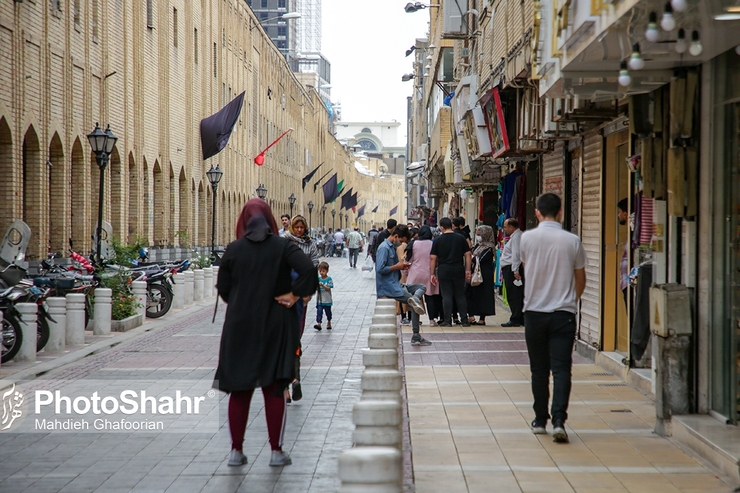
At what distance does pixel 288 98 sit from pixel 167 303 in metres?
48.8

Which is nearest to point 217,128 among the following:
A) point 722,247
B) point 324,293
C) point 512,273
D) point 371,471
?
point 324,293

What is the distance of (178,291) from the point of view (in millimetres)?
20719

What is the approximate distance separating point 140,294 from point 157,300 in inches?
46.0

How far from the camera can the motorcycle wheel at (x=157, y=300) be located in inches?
723

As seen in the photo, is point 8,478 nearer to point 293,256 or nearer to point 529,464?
point 293,256

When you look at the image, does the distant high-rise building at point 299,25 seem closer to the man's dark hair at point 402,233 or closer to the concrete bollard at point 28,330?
the man's dark hair at point 402,233

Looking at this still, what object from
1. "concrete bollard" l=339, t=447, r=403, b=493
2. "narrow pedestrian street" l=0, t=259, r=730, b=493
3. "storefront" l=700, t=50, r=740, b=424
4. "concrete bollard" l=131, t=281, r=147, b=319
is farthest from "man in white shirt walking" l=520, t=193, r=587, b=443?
"concrete bollard" l=131, t=281, r=147, b=319

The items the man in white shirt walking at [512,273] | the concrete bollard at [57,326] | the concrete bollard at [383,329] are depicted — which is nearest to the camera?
the concrete bollard at [383,329]

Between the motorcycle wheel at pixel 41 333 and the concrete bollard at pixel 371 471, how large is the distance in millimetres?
10128

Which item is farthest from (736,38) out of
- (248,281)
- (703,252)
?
(248,281)

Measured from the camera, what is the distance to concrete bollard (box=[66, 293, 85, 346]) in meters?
13.7

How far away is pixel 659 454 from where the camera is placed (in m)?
6.97

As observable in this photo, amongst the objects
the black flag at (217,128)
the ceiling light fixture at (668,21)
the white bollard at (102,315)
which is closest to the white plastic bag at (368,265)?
the white bollard at (102,315)

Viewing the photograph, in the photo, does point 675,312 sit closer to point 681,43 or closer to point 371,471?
point 681,43
